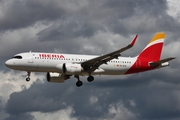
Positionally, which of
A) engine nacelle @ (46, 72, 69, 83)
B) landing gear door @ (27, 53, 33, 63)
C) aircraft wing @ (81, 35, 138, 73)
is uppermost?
landing gear door @ (27, 53, 33, 63)

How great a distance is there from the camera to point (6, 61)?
94.8 meters

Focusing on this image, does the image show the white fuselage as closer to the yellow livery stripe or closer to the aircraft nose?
the aircraft nose

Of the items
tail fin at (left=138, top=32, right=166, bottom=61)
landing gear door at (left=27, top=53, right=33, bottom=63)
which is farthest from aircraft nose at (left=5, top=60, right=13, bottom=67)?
tail fin at (left=138, top=32, right=166, bottom=61)

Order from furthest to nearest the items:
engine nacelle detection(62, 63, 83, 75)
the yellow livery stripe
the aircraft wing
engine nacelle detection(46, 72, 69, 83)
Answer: the yellow livery stripe
engine nacelle detection(46, 72, 69, 83)
engine nacelle detection(62, 63, 83, 75)
the aircraft wing

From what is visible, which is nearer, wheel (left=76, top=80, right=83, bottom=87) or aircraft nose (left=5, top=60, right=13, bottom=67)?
aircraft nose (left=5, top=60, right=13, bottom=67)

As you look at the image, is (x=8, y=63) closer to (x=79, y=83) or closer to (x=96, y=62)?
(x=79, y=83)

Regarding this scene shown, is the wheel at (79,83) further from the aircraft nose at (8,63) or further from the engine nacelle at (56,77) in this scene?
the aircraft nose at (8,63)

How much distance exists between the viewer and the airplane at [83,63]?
93375 mm

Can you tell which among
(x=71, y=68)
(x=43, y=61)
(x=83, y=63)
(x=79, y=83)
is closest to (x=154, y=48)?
(x=79, y=83)

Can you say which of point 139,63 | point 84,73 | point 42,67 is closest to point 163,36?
point 139,63

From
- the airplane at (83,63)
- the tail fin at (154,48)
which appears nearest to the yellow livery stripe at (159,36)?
the tail fin at (154,48)

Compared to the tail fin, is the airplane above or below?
below

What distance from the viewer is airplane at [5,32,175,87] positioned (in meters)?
93.4

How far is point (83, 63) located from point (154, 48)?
57.6ft
